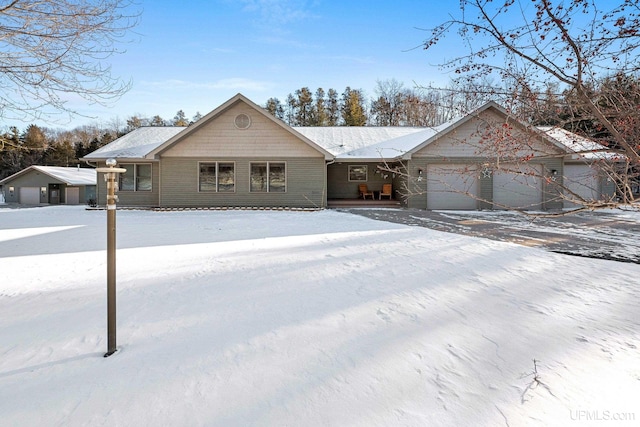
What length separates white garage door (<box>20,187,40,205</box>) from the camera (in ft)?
102

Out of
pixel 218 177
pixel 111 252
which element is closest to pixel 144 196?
pixel 218 177

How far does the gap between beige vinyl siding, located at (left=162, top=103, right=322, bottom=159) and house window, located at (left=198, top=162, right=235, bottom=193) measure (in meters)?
0.56

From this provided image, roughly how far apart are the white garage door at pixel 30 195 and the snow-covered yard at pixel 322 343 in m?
34.0

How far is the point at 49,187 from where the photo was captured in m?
30.8

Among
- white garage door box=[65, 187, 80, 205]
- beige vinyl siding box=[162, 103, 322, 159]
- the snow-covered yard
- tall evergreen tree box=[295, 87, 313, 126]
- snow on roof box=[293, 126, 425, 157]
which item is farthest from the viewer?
tall evergreen tree box=[295, 87, 313, 126]

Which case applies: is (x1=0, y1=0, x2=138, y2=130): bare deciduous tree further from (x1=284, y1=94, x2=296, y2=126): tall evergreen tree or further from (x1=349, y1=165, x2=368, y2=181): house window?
(x1=284, y1=94, x2=296, y2=126): tall evergreen tree

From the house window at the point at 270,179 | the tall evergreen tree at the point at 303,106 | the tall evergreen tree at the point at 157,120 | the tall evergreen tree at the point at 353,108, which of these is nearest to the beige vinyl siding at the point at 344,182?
the house window at the point at 270,179

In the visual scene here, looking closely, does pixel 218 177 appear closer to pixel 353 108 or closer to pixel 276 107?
pixel 353 108

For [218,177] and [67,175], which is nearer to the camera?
[218,177]

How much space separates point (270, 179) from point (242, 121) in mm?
2766

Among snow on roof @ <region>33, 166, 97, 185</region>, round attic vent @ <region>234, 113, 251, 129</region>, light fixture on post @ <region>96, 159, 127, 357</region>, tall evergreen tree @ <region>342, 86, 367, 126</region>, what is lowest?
light fixture on post @ <region>96, 159, 127, 357</region>

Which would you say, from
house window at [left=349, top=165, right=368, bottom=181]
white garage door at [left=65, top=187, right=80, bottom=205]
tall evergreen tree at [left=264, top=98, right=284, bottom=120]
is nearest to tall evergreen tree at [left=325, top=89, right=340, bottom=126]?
tall evergreen tree at [left=264, top=98, right=284, bottom=120]

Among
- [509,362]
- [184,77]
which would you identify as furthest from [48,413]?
[184,77]

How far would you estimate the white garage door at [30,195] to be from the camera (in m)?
31.2
